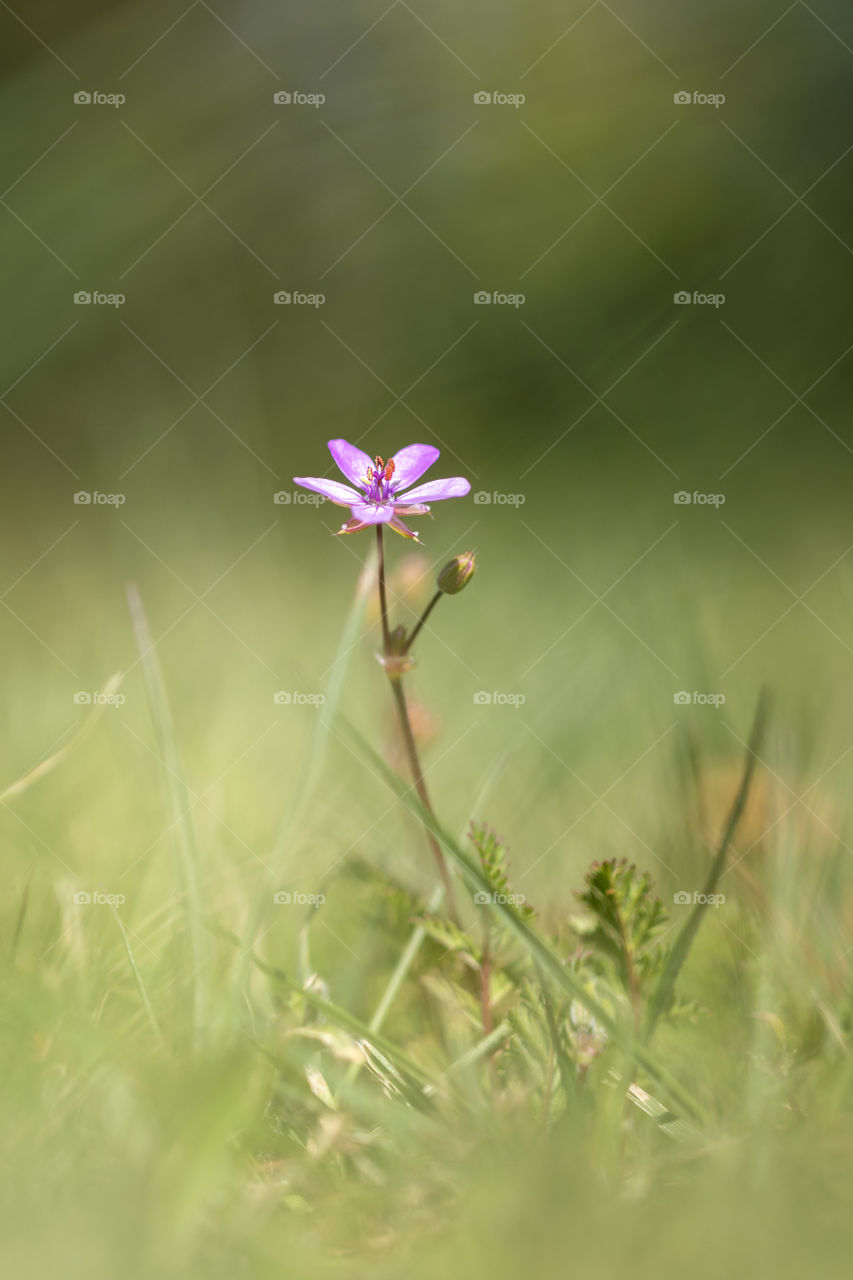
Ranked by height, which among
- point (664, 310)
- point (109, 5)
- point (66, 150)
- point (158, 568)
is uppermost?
point (109, 5)

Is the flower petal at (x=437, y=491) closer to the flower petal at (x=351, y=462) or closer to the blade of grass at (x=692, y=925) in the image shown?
the flower petal at (x=351, y=462)

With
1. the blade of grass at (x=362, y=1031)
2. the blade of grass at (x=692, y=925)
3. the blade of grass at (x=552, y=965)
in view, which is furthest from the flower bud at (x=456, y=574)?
the blade of grass at (x=362, y=1031)

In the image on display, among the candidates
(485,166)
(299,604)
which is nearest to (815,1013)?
(299,604)

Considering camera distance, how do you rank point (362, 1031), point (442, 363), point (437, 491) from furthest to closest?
1. point (442, 363)
2. point (437, 491)
3. point (362, 1031)

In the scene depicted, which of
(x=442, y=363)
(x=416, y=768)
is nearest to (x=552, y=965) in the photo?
(x=416, y=768)

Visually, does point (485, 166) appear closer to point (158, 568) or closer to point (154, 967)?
point (158, 568)

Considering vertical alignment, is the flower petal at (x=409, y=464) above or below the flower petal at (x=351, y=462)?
above

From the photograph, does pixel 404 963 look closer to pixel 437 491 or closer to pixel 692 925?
pixel 692 925
